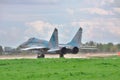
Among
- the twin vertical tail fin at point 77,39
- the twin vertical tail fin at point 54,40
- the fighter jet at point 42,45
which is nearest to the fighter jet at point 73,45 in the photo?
the twin vertical tail fin at point 77,39

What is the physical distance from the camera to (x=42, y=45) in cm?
7600

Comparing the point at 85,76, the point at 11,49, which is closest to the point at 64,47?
the point at 11,49

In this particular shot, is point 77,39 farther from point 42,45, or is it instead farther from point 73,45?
point 42,45

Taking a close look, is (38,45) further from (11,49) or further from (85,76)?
(85,76)

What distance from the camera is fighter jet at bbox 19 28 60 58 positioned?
73.2 meters

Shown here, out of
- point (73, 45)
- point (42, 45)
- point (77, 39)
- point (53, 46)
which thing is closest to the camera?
point (53, 46)

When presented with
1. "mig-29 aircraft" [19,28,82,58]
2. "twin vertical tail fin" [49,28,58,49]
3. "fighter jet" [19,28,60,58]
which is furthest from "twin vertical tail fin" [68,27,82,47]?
"fighter jet" [19,28,60,58]

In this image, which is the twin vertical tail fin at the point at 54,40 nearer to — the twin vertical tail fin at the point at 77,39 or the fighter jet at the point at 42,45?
the fighter jet at the point at 42,45

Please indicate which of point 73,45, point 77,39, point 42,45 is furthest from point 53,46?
point 77,39

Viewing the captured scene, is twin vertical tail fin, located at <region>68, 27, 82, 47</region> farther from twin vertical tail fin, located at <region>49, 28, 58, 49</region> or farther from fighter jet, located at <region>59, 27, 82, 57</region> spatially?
twin vertical tail fin, located at <region>49, 28, 58, 49</region>

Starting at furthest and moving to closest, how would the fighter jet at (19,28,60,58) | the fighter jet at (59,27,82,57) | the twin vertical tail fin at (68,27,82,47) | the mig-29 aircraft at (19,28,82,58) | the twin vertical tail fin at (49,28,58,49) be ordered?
1. the twin vertical tail fin at (68,27,82,47)
2. the fighter jet at (19,28,60,58)
3. the twin vertical tail fin at (49,28,58,49)
4. the mig-29 aircraft at (19,28,82,58)
5. the fighter jet at (59,27,82,57)

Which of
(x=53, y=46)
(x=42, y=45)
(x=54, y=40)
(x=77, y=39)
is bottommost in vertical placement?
(x=53, y=46)

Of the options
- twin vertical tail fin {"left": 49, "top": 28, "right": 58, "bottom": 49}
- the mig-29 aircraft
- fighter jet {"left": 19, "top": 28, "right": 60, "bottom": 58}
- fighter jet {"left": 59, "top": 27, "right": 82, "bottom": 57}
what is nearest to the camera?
fighter jet {"left": 59, "top": 27, "right": 82, "bottom": 57}

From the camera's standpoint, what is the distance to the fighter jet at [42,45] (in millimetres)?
73250
